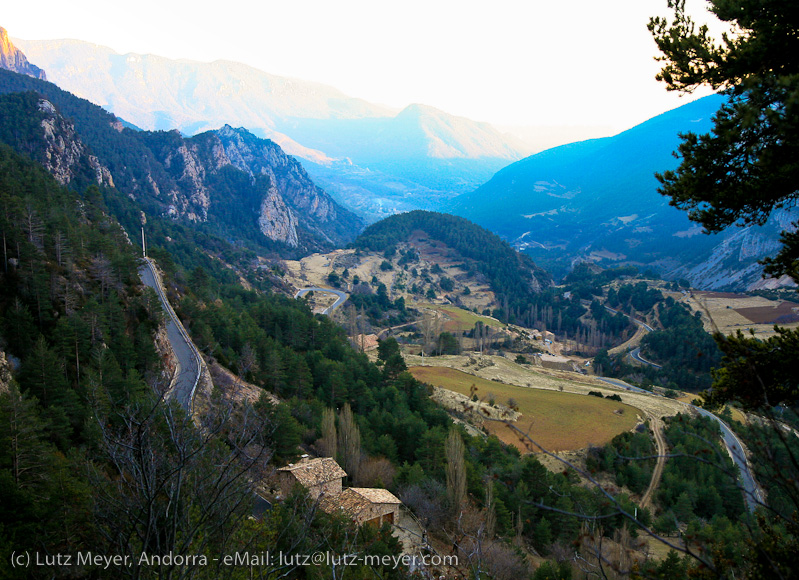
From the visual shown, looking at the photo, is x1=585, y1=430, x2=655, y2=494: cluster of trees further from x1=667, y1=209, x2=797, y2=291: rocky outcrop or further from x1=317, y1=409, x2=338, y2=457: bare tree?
x1=667, y1=209, x2=797, y2=291: rocky outcrop

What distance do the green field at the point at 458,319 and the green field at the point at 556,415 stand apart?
35525mm

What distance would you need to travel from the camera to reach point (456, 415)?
3997 cm

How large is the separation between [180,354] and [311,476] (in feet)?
43.3

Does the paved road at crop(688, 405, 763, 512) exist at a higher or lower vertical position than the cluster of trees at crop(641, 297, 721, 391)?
higher

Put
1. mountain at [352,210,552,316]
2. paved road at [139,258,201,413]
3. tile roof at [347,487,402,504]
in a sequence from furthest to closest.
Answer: mountain at [352,210,552,316] < paved road at [139,258,201,413] < tile roof at [347,487,402,504]

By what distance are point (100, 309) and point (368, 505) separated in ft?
52.5

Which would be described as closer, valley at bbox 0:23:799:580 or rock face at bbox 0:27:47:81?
valley at bbox 0:23:799:580

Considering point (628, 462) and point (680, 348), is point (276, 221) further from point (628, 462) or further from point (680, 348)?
point (628, 462)

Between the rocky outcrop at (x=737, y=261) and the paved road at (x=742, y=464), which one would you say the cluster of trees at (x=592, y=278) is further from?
the paved road at (x=742, y=464)

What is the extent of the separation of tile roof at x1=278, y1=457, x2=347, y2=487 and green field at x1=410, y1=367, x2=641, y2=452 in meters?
15.9

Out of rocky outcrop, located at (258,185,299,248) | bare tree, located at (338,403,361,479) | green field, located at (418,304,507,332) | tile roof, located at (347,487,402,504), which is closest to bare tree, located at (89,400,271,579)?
tile roof, located at (347,487,402,504)

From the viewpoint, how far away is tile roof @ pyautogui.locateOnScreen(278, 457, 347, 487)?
752 inches

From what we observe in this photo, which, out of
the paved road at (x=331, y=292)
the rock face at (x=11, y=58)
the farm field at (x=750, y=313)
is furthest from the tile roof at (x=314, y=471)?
the rock face at (x=11, y=58)

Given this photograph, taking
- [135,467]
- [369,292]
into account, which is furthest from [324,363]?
[369,292]
